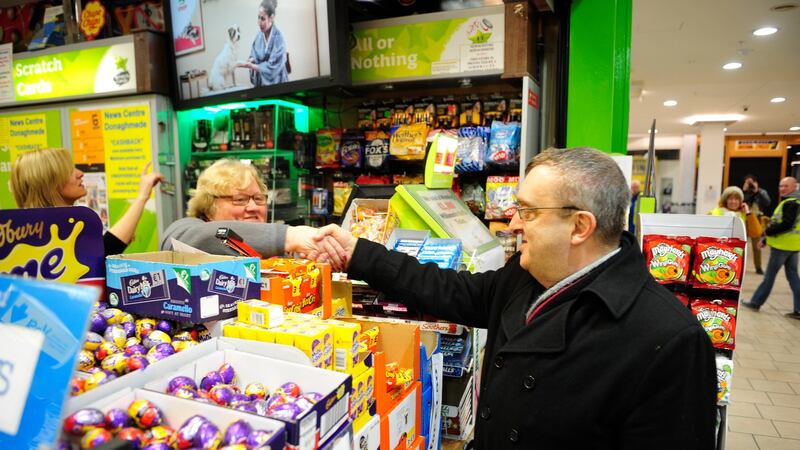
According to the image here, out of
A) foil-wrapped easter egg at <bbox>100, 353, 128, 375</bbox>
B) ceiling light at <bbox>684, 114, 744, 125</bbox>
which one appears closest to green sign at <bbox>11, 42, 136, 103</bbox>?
foil-wrapped easter egg at <bbox>100, 353, 128, 375</bbox>

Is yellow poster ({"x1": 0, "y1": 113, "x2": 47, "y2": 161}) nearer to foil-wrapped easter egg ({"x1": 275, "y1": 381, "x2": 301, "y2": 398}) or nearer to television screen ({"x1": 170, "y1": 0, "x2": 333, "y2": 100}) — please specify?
television screen ({"x1": 170, "y1": 0, "x2": 333, "y2": 100})

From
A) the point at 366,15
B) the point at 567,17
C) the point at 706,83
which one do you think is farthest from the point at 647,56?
the point at 366,15

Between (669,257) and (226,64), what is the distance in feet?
12.0

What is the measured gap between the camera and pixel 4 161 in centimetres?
557

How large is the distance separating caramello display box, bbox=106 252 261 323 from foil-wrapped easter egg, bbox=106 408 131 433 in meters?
0.45

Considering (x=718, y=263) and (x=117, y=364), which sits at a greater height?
(x=117, y=364)

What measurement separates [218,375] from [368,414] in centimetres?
40

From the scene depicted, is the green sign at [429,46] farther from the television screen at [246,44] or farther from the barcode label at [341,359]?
the barcode label at [341,359]

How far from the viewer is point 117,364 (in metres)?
1.17

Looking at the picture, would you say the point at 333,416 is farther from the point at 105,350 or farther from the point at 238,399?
the point at 105,350

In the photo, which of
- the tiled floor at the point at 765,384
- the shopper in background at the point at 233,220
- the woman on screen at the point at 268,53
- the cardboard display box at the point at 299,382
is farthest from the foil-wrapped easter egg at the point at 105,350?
the tiled floor at the point at 765,384

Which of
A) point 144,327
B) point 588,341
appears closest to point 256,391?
point 144,327

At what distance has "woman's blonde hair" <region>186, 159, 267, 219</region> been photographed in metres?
2.55

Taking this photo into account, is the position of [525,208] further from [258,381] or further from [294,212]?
[294,212]
